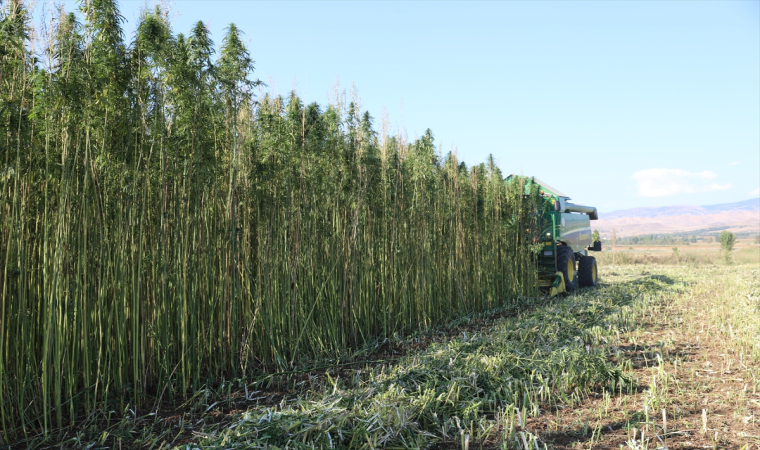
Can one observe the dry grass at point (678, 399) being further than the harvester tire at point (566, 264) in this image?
No

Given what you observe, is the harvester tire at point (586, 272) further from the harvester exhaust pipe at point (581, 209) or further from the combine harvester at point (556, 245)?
the harvester exhaust pipe at point (581, 209)

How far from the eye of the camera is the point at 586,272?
12086mm

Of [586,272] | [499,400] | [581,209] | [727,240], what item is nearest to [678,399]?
[499,400]

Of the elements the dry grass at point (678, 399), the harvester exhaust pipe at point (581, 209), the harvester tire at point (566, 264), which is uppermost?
the harvester exhaust pipe at point (581, 209)

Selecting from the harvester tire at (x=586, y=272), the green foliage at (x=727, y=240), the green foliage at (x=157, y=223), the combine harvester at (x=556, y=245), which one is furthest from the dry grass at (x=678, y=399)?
the green foliage at (x=727, y=240)

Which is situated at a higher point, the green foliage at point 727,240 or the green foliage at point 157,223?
the green foliage at point 157,223

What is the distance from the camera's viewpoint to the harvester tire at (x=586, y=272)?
39.6ft

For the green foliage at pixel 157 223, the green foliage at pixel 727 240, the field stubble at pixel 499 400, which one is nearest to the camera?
the field stubble at pixel 499 400

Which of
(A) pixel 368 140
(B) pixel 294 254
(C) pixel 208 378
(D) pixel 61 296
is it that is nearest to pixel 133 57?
(D) pixel 61 296

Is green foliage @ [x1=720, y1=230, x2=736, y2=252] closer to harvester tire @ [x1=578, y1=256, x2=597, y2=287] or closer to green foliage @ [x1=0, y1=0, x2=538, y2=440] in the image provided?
harvester tire @ [x1=578, y1=256, x2=597, y2=287]

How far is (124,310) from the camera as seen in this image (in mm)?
3447

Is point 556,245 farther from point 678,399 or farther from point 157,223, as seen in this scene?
point 157,223

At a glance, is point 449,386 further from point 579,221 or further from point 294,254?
point 579,221

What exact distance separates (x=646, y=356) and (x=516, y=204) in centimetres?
539
